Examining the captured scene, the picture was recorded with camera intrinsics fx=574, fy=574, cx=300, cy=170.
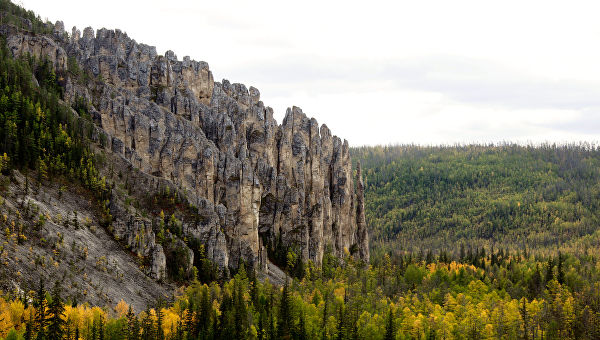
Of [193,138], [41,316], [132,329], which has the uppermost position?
[193,138]

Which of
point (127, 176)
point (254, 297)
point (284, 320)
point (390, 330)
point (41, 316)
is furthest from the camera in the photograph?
point (127, 176)

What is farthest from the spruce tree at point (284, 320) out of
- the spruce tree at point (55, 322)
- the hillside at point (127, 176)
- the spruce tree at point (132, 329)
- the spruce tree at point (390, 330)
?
the spruce tree at point (55, 322)

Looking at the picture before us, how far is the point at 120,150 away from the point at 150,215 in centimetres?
2373

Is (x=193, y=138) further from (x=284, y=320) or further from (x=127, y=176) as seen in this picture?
(x=284, y=320)

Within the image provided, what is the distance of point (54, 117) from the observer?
14962 cm

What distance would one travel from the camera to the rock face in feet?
540

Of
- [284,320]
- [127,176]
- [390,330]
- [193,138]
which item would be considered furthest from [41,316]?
[193,138]

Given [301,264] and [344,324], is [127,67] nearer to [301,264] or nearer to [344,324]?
[301,264]

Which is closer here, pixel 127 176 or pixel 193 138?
pixel 127 176

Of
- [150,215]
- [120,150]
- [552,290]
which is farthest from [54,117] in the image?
[552,290]

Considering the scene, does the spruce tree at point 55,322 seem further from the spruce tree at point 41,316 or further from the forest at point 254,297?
the spruce tree at point 41,316

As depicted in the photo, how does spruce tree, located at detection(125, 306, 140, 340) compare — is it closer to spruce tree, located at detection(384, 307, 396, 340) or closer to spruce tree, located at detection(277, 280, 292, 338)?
spruce tree, located at detection(277, 280, 292, 338)

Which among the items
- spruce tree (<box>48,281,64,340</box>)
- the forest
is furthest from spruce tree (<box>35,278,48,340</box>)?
spruce tree (<box>48,281,64,340</box>)

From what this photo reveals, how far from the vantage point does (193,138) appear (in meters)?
174
